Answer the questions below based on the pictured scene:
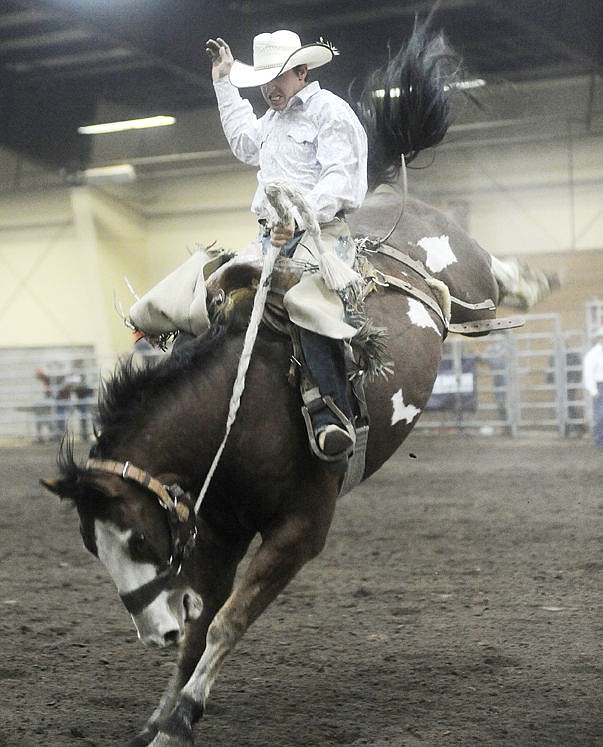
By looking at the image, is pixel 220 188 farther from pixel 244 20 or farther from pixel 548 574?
pixel 548 574

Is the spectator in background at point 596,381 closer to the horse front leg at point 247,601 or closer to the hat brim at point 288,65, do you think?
the hat brim at point 288,65

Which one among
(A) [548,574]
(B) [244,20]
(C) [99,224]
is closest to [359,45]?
(B) [244,20]

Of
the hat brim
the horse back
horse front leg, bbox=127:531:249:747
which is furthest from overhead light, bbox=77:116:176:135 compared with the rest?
horse front leg, bbox=127:531:249:747

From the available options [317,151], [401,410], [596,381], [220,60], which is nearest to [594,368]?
[596,381]

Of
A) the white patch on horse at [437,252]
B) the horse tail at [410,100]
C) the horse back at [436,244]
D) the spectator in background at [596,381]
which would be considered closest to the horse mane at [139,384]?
the horse back at [436,244]

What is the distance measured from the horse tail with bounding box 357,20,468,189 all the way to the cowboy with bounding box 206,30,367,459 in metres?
0.78

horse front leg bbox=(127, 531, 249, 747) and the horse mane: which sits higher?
the horse mane

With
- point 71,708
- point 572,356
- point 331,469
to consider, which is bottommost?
point 572,356

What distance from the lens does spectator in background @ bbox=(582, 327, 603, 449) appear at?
1103cm

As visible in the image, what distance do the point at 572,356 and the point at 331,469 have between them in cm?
1129

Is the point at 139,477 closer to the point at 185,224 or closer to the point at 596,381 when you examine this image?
the point at 596,381

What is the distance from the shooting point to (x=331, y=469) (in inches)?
102

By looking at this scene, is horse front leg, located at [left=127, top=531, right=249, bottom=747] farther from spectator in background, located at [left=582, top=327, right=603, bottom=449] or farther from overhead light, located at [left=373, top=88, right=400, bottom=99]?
spectator in background, located at [left=582, top=327, right=603, bottom=449]

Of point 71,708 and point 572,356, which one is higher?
point 71,708
